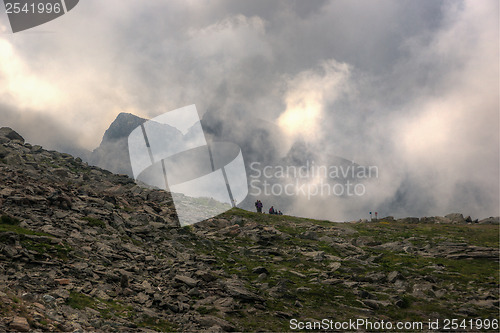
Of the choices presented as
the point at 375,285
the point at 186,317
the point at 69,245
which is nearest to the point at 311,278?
the point at 375,285

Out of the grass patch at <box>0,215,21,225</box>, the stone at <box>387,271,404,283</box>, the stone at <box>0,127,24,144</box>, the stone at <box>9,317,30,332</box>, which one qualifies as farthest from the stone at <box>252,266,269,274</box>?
the stone at <box>0,127,24,144</box>

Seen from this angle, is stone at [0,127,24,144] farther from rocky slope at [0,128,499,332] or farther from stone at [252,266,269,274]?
stone at [252,266,269,274]

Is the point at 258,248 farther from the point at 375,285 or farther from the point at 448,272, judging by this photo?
the point at 448,272

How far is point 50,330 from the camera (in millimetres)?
14172

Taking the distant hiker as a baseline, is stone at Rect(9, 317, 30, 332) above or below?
below

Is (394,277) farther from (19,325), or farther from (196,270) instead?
(19,325)

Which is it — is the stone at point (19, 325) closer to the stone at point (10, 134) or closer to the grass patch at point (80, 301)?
the grass patch at point (80, 301)

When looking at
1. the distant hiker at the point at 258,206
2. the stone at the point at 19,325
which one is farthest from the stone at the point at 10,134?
the stone at the point at 19,325

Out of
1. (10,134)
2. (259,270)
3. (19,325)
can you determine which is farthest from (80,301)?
(10,134)

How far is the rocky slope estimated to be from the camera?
60.7ft

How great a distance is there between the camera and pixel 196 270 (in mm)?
27250

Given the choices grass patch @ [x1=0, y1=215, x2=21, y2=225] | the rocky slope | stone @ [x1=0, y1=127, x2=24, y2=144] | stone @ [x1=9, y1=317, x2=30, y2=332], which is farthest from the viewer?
stone @ [x1=0, y1=127, x2=24, y2=144]

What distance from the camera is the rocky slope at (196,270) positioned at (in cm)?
1852

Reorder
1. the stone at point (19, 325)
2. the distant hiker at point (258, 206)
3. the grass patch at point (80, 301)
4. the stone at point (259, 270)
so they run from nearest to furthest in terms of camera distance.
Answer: the stone at point (19, 325) → the grass patch at point (80, 301) → the stone at point (259, 270) → the distant hiker at point (258, 206)
